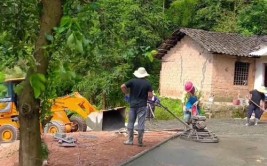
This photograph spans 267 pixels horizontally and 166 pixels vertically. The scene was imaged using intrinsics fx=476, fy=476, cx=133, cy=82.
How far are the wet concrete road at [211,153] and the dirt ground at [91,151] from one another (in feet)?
1.18

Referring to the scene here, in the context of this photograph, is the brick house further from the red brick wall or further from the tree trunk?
the tree trunk

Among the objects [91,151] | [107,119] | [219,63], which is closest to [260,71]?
[219,63]

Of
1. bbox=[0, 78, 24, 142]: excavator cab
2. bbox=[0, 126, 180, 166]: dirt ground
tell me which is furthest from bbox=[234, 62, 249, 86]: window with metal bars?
bbox=[0, 78, 24, 142]: excavator cab

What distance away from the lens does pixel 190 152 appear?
1061 centimetres

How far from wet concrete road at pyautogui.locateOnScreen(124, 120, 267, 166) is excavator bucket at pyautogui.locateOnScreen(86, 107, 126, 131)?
135 inches

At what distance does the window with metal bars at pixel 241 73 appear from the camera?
83.5 ft

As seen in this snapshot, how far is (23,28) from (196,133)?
749 cm

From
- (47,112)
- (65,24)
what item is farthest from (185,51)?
(65,24)

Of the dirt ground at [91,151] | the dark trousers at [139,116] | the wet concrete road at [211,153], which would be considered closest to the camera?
the dirt ground at [91,151]

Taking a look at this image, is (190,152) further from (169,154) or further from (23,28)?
(23,28)

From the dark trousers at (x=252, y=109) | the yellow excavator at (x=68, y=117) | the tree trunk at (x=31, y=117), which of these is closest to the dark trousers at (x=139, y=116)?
the yellow excavator at (x=68, y=117)

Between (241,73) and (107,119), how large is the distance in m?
12.1

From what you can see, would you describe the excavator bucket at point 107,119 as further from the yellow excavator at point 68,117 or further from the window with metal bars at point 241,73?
the window with metal bars at point 241,73

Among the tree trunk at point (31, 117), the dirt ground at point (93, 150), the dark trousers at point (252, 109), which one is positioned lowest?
the dirt ground at point (93, 150)
